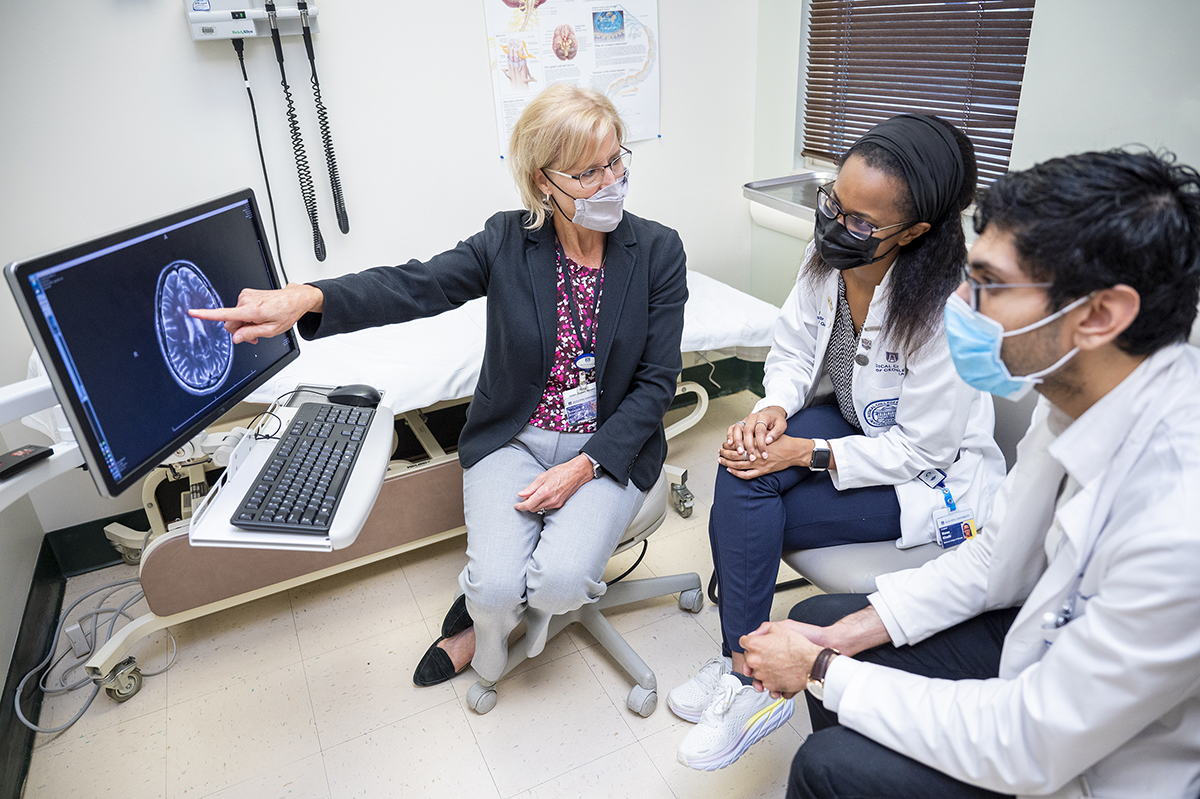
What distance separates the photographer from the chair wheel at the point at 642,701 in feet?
5.60

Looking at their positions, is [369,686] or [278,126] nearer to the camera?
[369,686]

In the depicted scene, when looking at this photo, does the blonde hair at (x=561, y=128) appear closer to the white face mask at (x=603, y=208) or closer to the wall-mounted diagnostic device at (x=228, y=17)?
the white face mask at (x=603, y=208)

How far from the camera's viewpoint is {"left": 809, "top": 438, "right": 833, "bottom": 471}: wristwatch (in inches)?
60.4

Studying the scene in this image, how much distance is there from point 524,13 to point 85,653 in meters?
2.27

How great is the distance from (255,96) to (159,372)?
1.34 meters

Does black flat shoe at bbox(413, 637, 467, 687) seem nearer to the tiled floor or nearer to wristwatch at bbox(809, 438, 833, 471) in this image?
the tiled floor

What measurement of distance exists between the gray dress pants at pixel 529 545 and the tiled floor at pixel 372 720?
191 millimetres

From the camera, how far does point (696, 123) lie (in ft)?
9.21

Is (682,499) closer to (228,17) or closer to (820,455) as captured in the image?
(820,455)

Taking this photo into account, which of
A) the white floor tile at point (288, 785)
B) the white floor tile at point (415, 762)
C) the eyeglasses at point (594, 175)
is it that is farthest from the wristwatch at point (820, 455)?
the white floor tile at point (288, 785)

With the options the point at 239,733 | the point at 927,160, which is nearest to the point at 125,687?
the point at 239,733

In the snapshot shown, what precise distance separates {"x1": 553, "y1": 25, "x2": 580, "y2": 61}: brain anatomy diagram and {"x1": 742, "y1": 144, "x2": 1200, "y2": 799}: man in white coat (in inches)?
73.9

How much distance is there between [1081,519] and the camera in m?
0.92

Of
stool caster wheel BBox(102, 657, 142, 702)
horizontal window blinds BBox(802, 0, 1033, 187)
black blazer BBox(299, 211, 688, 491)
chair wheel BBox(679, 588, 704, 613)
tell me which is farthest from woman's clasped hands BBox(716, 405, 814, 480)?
stool caster wheel BBox(102, 657, 142, 702)
